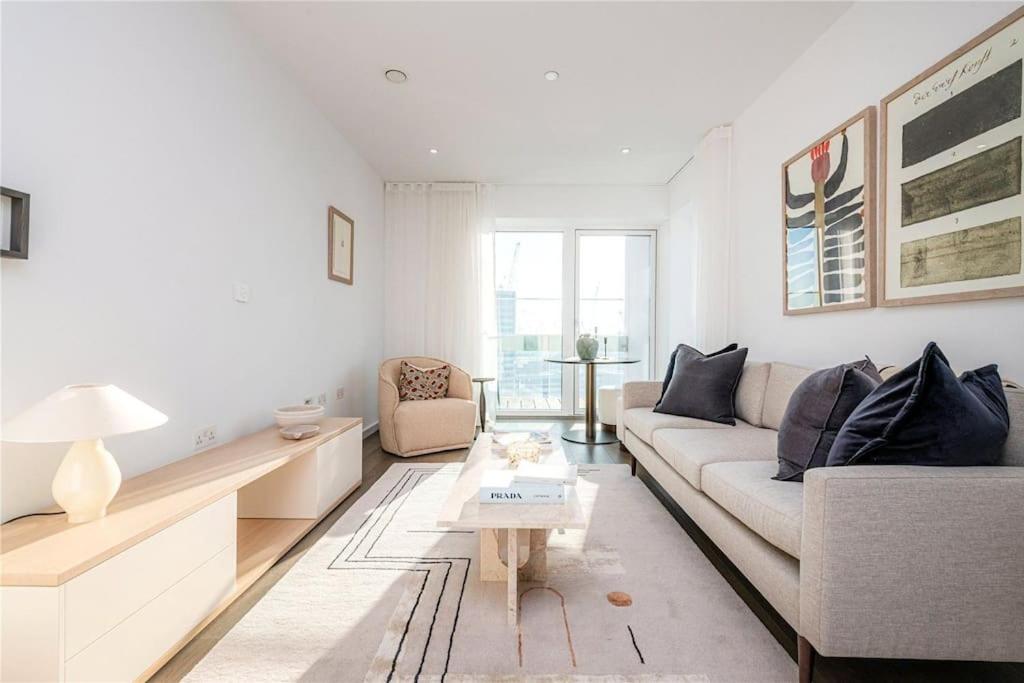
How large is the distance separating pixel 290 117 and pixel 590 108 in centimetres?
205

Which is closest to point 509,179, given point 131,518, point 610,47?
point 610,47

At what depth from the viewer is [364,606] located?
173 centimetres

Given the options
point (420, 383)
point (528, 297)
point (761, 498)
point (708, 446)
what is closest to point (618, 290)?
point (528, 297)

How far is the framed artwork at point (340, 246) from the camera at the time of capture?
12.2 feet

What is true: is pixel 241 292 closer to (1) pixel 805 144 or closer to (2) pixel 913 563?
(2) pixel 913 563

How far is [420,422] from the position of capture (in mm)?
3838

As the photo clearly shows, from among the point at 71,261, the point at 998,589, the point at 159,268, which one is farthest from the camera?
the point at 159,268

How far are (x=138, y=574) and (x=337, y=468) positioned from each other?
1374 millimetres

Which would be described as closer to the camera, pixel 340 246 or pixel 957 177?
pixel 957 177

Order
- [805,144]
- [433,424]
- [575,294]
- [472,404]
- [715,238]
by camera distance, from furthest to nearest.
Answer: [575,294] < [472,404] < [433,424] < [715,238] < [805,144]

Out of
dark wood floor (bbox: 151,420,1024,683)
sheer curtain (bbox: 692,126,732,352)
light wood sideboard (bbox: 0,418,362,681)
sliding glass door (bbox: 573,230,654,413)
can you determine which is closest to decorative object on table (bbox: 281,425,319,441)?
light wood sideboard (bbox: 0,418,362,681)

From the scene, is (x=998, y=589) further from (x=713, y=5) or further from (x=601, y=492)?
(x=713, y=5)

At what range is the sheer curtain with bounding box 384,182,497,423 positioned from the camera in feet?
16.7

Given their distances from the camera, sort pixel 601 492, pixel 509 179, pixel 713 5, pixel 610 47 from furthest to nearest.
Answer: pixel 509 179, pixel 601 492, pixel 610 47, pixel 713 5
